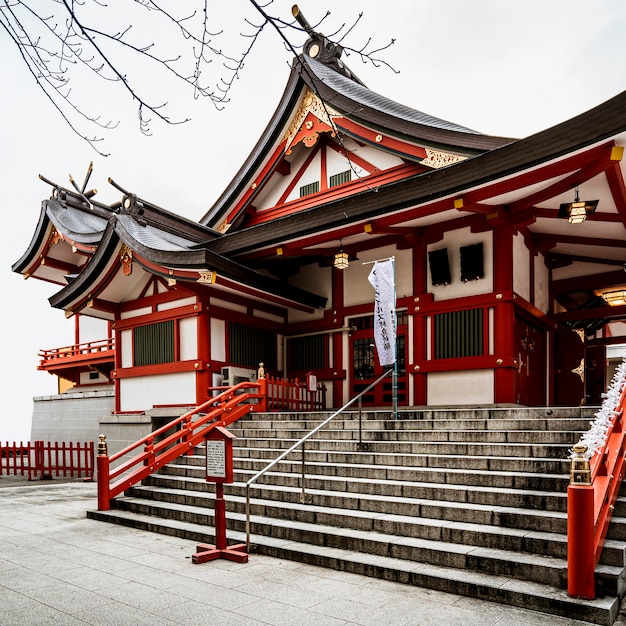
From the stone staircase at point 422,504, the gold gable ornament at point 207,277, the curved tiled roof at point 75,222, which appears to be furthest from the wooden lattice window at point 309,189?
the curved tiled roof at point 75,222

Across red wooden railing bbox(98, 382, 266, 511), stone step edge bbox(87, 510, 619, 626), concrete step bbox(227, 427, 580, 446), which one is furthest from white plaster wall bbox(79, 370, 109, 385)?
stone step edge bbox(87, 510, 619, 626)

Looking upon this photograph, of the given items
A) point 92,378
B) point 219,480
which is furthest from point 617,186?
point 92,378

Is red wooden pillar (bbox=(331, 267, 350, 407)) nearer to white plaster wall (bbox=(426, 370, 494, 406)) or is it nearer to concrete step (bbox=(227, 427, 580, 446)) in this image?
white plaster wall (bbox=(426, 370, 494, 406))

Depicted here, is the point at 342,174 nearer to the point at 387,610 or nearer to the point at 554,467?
the point at 554,467

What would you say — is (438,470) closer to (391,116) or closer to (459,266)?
(459,266)

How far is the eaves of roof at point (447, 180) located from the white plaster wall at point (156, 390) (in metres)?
3.36

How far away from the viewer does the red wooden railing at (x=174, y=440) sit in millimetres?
9656

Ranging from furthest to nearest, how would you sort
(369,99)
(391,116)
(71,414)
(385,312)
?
(71,414) → (369,99) → (391,116) → (385,312)

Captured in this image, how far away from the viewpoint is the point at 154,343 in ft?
45.3

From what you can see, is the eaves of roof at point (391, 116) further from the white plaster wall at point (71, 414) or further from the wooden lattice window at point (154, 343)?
the white plaster wall at point (71, 414)

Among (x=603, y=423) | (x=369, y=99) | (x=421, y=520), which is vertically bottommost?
(x=421, y=520)

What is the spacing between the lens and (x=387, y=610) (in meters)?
4.90

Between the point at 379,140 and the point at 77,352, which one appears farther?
the point at 77,352

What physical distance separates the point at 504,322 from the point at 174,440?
21.9 ft
